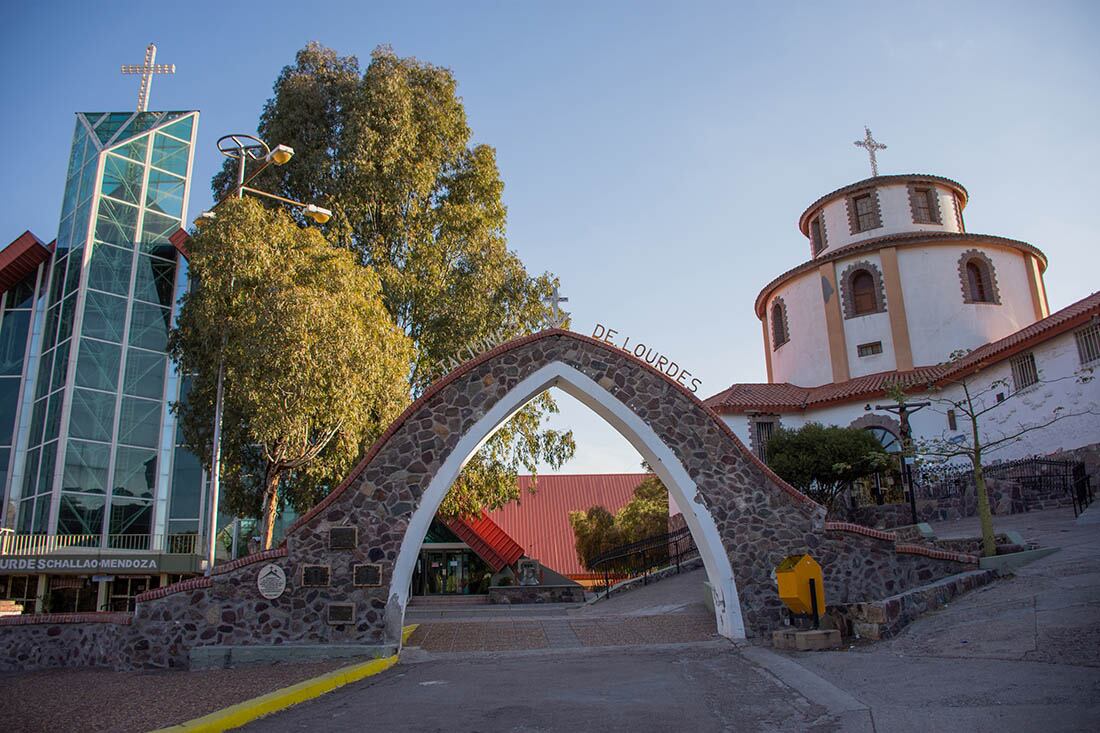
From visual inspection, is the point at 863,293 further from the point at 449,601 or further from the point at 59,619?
the point at 59,619

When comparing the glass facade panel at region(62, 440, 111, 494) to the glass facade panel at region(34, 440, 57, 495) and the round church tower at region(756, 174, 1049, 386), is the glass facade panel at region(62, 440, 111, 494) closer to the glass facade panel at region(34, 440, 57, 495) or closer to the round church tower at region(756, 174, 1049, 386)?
the glass facade panel at region(34, 440, 57, 495)

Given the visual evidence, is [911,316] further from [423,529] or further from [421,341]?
[423,529]

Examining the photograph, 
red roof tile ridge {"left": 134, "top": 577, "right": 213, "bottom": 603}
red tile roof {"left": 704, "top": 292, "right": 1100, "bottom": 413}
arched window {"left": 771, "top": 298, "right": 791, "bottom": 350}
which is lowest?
red roof tile ridge {"left": 134, "top": 577, "right": 213, "bottom": 603}

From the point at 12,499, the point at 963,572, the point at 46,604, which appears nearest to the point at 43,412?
the point at 12,499

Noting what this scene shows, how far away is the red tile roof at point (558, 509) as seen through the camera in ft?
112

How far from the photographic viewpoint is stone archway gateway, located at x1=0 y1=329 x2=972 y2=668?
34.8ft

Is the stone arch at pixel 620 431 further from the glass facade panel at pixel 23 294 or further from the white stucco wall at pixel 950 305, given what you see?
the glass facade panel at pixel 23 294

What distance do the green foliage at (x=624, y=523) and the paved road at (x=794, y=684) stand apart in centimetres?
1879

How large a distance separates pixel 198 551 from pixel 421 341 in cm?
1762

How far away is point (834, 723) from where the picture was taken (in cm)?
575

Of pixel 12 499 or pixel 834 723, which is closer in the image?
pixel 834 723

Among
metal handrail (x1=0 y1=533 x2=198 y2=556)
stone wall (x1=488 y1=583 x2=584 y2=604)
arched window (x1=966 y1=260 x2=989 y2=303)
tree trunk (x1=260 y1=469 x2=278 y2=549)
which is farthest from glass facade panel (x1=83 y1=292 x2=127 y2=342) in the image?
arched window (x1=966 y1=260 x2=989 y2=303)

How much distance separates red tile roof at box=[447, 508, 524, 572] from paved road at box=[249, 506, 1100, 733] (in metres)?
15.4

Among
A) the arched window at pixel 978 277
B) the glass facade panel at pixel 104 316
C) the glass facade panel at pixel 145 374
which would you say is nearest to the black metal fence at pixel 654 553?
the arched window at pixel 978 277
